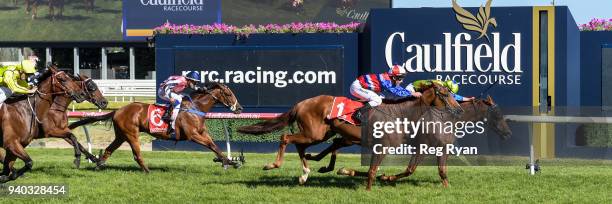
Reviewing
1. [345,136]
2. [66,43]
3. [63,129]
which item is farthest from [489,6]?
[66,43]

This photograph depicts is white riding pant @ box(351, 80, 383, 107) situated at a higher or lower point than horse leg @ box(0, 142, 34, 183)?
higher

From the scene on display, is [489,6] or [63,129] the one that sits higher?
[489,6]

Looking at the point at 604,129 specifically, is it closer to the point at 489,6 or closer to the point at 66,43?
the point at 489,6

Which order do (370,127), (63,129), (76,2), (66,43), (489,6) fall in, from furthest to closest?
1. (76,2)
2. (66,43)
3. (489,6)
4. (63,129)
5. (370,127)

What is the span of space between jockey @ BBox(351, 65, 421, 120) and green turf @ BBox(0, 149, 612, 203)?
108cm

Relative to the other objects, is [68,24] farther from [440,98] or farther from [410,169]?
[440,98]

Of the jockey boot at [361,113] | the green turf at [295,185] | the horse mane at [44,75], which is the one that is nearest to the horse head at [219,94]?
the green turf at [295,185]

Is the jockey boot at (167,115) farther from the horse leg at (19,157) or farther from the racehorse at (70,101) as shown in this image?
the horse leg at (19,157)

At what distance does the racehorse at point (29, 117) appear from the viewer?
12.6 meters

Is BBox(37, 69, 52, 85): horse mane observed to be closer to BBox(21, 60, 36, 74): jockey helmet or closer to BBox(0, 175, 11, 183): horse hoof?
BBox(21, 60, 36, 74): jockey helmet

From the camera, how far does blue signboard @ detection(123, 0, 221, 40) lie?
4084cm

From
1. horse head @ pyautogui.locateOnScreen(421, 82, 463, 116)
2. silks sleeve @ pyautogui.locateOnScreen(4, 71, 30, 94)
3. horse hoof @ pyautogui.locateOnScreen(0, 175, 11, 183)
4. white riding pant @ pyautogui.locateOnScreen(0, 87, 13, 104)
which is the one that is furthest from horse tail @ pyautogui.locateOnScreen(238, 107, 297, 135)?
white riding pant @ pyautogui.locateOnScreen(0, 87, 13, 104)

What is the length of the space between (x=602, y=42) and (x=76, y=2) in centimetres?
3731

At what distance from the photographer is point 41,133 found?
1423 cm
